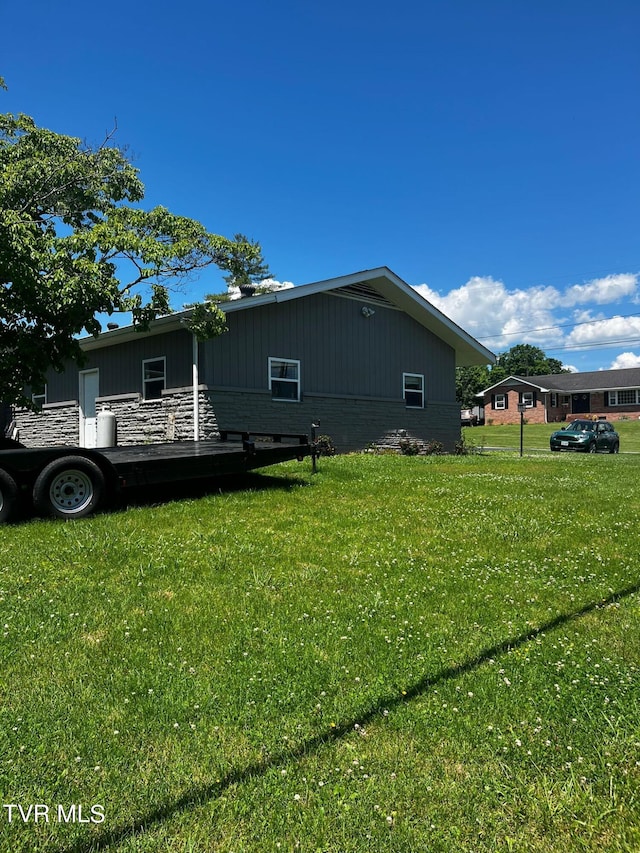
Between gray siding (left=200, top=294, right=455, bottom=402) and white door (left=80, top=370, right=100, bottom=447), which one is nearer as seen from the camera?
gray siding (left=200, top=294, right=455, bottom=402)

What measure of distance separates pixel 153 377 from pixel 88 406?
3.64 meters

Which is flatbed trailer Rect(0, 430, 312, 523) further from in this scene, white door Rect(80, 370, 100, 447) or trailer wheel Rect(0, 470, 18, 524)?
white door Rect(80, 370, 100, 447)

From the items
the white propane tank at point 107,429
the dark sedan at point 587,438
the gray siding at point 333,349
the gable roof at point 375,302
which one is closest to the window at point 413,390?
the gray siding at point 333,349

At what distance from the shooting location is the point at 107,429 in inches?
630

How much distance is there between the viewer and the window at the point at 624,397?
1955 inches

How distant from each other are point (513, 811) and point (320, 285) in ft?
50.2

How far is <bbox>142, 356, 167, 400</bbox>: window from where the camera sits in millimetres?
15539

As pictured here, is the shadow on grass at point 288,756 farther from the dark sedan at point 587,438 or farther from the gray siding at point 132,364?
the dark sedan at point 587,438

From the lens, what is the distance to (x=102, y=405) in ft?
56.7

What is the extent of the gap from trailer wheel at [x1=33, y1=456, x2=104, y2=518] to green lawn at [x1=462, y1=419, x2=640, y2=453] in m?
23.7

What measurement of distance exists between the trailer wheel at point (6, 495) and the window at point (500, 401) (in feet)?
162

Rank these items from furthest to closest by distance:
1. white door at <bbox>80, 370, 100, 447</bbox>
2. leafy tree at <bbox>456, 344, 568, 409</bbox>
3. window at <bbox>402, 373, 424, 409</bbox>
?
1. leafy tree at <bbox>456, 344, 568, 409</bbox>
2. window at <bbox>402, 373, 424, 409</bbox>
3. white door at <bbox>80, 370, 100, 447</bbox>

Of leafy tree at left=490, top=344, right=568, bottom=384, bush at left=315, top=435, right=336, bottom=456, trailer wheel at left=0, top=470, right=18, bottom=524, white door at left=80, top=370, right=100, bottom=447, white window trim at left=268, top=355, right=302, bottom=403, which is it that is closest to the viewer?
trailer wheel at left=0, top=470, right=18, bottom=524

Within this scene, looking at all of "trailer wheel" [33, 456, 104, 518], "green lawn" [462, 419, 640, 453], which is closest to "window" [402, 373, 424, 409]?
"green lawn" [462, 419, 640, 453]
